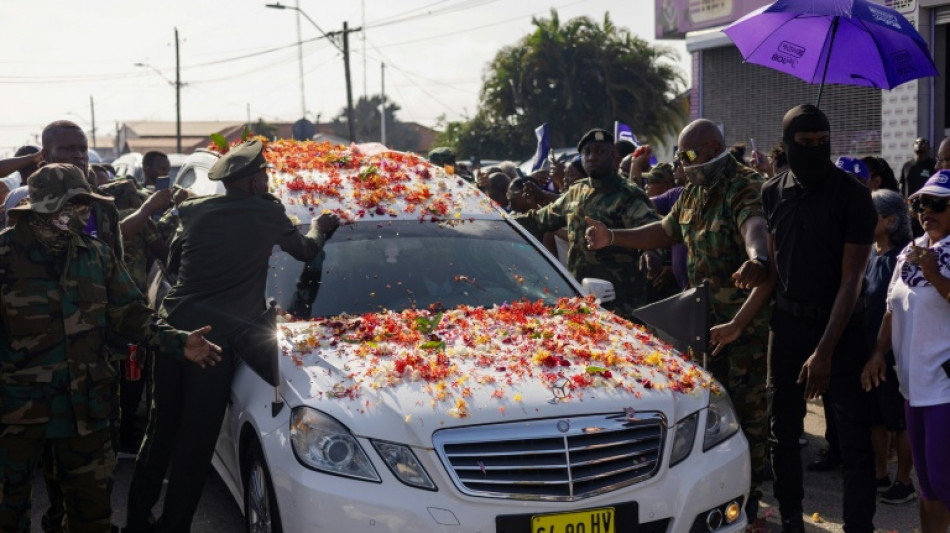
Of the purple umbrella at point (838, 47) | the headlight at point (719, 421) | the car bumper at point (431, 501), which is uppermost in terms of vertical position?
the purple umbrella at point (838, 47)

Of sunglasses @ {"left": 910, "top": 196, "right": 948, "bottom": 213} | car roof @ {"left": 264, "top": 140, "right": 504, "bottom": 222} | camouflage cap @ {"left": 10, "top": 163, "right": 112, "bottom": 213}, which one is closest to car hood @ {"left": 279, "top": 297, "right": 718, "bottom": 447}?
car roof @ {"left": 264, "top": 140, "right": 504, "bottom": 222}

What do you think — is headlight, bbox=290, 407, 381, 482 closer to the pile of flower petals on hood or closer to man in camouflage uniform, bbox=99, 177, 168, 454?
the pile of flower petals on hood

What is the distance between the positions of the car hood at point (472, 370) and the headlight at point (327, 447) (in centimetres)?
6

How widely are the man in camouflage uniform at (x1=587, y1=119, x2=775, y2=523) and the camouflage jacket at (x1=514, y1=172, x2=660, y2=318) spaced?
4.61 ft

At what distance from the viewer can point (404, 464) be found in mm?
3992

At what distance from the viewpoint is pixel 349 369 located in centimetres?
449

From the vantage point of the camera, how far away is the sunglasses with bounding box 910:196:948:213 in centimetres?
459

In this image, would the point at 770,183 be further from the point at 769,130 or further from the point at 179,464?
the point at 769,130

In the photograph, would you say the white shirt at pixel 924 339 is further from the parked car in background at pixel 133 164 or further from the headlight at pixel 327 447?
the parked car in background at pixel 133 164

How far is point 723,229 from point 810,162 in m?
0.77

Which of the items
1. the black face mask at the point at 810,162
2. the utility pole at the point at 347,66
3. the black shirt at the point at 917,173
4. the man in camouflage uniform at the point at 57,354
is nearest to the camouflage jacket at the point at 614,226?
the black face mask at the point at 810,162

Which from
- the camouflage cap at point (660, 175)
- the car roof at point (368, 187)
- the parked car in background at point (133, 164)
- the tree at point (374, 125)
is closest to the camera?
the car roof at point (368, 187)

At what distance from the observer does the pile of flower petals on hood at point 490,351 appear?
14.4ft

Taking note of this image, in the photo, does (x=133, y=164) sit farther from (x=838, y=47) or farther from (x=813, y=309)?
(x=813, y=309)
